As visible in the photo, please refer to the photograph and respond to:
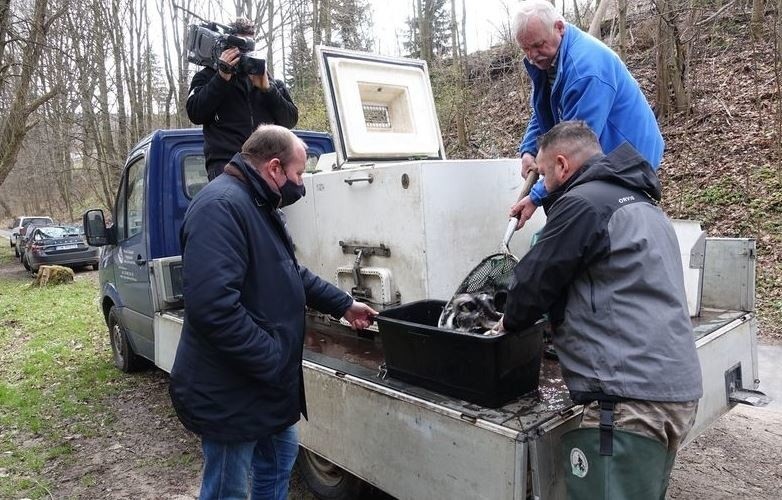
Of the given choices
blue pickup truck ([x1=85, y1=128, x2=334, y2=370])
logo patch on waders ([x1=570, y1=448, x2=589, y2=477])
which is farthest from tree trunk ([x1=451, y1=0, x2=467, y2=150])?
logo patch on waders ([x1=570, y1=448, x2=589, y2=477])

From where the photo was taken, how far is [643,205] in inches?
76.3

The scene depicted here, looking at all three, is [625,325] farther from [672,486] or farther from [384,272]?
[672,486]

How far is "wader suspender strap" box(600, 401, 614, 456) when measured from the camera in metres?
1.85

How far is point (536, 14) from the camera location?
2.87m

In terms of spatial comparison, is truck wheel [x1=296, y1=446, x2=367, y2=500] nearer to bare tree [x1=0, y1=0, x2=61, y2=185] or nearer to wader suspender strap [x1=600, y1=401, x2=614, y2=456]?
wader suspender strap [x1=600, y1=401, x2=614, y2=456]

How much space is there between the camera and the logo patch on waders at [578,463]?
190cm

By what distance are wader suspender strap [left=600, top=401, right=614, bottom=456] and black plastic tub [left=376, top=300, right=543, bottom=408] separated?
41 centimetres

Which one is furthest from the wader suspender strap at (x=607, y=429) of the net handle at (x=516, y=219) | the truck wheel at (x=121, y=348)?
the truck wheel at (x=121, y=348)

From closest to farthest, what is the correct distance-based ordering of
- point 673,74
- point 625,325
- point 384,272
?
point 625,325 → point 384,272 → point 673,74

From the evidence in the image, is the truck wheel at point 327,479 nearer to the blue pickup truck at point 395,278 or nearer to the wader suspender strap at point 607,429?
the blue pickup truck at point 395,278

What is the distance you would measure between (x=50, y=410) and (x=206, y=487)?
3777 millimetres

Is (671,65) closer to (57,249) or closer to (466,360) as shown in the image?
(466,360)

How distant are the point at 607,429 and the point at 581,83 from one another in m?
1.70

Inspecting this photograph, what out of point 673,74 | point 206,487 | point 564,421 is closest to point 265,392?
point 206,487
